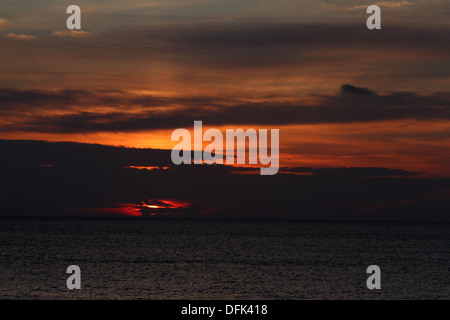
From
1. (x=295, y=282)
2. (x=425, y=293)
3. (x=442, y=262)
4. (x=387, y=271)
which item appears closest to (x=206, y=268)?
(x=295, y=282)

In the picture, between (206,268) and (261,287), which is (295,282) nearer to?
(261,287)

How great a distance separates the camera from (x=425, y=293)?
189ft

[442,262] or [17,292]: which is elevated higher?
[442,262]

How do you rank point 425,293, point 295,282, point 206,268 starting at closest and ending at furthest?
point 425,293 < point 295,282 < point 206,268

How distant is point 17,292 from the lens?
5259 cm

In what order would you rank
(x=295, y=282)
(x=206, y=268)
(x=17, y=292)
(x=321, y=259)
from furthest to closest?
(x=321, y=259) → (x=206, y=268) → (x=295, y=282) → (x=17, y=292)
